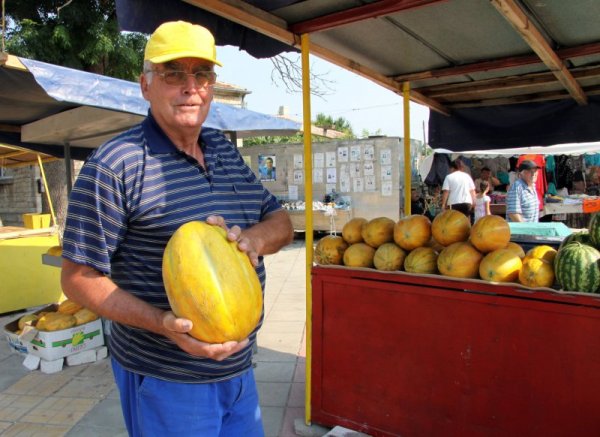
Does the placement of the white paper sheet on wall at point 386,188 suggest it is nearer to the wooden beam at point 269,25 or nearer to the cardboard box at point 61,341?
the wooden beam at point 269,25

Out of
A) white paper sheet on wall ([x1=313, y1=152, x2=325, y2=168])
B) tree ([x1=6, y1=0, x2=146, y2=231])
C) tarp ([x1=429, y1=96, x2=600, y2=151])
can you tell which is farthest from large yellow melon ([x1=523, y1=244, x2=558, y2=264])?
white paper sheet on wall ([x1=313, y1=152, x2=325, y2=168])

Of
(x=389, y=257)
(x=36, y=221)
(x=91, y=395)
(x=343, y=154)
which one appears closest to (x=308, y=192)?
(x=389, y=257)

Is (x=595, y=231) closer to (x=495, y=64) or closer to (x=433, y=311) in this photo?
(x=433, y=311)

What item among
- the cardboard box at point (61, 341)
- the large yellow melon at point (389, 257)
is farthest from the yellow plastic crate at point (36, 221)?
the large yellow melon at point (389, 257)

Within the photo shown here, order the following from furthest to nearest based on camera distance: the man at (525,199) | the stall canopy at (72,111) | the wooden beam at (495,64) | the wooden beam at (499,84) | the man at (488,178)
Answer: the man at (488,178) → the man at (525,199) → the wooden beam at (499,84) → the stall canopy at (72,111) → the wooden beam at (495,64)

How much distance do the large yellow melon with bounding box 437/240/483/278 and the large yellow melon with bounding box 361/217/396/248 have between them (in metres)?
0.45

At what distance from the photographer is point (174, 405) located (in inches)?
58.7

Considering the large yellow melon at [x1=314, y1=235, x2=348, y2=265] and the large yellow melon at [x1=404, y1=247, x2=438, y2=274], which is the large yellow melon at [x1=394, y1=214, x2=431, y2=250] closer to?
the large yellow melon at [x1=404, y1=247, x2=438, y2=274]

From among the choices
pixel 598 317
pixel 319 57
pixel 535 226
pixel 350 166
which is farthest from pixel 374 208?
pixel 598 317

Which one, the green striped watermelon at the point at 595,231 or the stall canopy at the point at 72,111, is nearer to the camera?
the green striped watermelon at the point at 595,231

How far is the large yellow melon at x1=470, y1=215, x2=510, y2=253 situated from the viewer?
2561 mm

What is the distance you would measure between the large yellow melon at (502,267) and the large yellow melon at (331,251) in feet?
3.15

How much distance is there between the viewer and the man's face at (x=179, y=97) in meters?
1.50

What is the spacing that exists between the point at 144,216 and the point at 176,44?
564 millimetres
